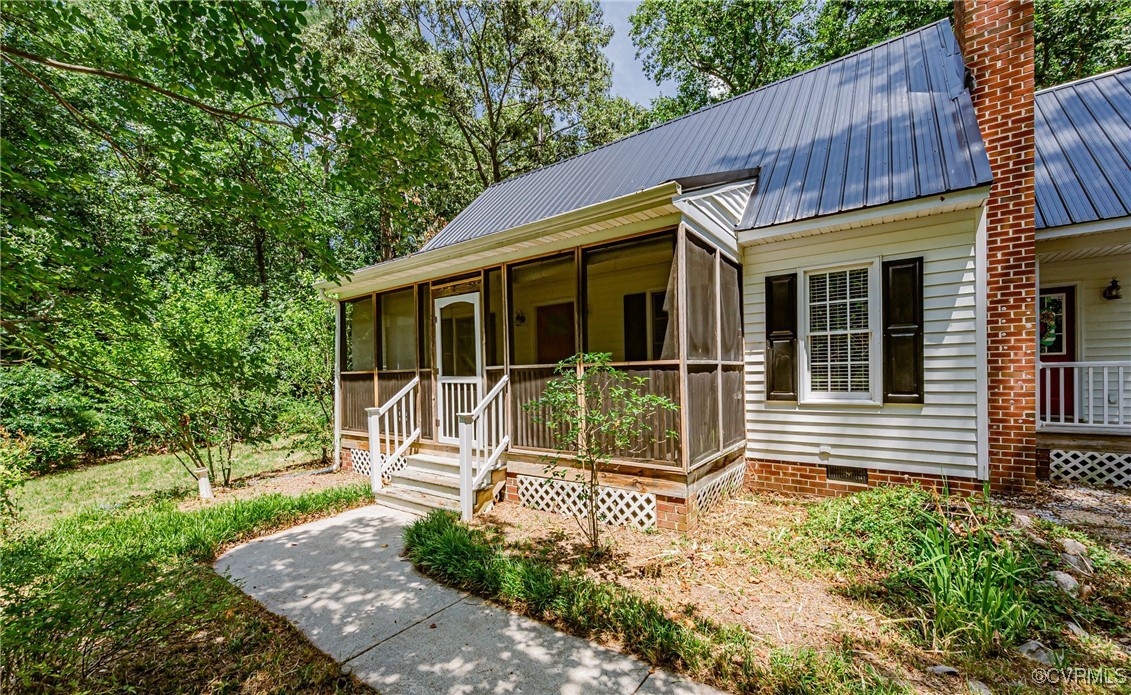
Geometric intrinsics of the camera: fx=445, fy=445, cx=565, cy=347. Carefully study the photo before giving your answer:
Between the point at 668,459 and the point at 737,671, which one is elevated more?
the point at 668,459

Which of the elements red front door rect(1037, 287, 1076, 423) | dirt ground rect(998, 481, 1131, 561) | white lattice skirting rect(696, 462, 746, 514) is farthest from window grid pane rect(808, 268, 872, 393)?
red front door rect(1037, 287, 1076, 423)

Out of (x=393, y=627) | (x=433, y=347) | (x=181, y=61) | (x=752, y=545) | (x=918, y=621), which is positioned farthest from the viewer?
(x=433, y=347)

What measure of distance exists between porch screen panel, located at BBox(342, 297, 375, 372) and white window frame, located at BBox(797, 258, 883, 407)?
7.16 m

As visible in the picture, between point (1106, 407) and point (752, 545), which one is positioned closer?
point (752, 545)

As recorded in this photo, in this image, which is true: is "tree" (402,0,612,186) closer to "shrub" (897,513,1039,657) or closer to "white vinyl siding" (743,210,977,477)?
"white vinyl siding" (743,210,977,477)

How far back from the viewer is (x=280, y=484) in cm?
777

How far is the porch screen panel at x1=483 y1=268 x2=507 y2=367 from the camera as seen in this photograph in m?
6.28

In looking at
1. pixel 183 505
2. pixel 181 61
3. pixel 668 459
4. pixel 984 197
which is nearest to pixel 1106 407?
pixel 984 197

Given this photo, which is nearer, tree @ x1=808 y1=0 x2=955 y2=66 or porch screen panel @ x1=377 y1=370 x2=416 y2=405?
porch screen panel @ x1=377 y1=370 x2=416 y2=405

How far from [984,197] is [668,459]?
424 centimetres

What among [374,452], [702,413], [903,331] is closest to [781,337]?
[903,331]

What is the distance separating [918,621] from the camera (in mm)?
3064

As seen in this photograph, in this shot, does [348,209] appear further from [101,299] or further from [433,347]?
[101,299]

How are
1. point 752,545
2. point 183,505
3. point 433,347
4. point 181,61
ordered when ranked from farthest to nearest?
1. point 433,347
2. point 183,505
3. point 752,545
4. point 181,61
